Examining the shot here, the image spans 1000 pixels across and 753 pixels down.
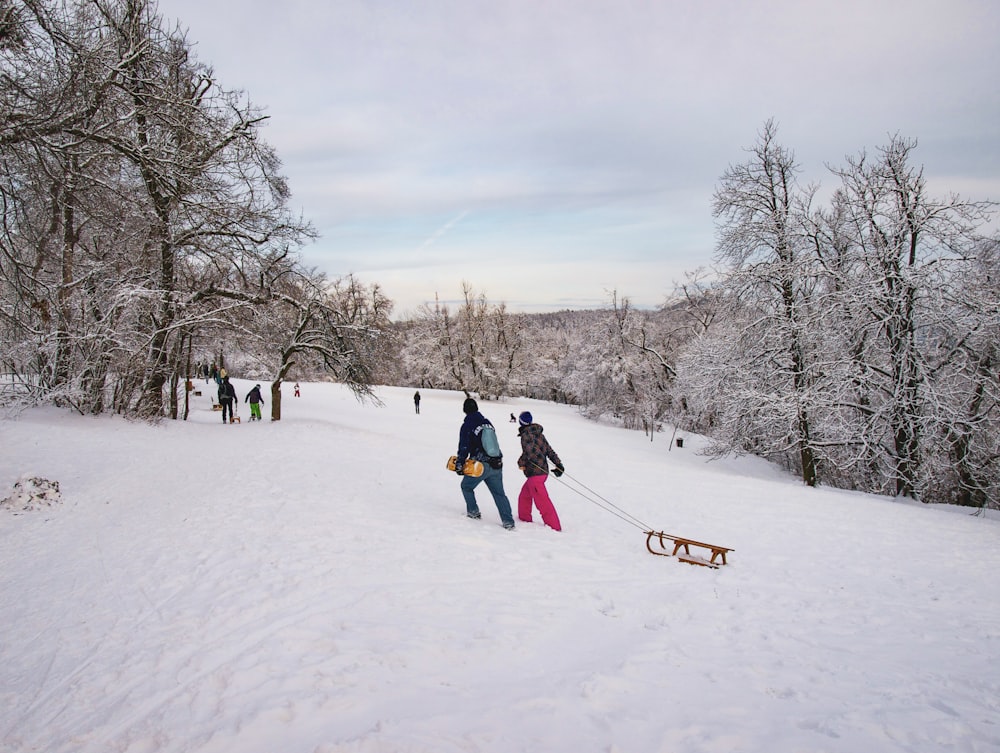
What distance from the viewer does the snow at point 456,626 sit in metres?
3.13

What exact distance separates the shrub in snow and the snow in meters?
0.12

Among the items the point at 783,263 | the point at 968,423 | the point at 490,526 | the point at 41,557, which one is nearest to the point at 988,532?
the point at 968,423

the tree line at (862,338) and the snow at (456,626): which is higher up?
the tree line at (862,338)

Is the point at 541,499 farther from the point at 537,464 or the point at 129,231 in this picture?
the point at 129,231

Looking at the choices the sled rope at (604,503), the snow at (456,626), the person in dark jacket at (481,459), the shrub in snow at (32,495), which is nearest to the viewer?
the snow at (456,626)

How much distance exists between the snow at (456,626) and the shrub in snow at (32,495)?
0.38 feet

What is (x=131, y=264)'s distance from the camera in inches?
602

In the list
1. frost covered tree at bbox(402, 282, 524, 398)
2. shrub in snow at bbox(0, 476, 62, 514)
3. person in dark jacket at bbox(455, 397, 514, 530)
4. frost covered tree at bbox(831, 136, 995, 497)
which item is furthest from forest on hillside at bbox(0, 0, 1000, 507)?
frost covered tree at bbox(402, 282, 524, 398)

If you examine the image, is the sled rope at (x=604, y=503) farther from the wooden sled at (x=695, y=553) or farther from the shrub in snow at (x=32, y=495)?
the shrub in snow at (x=32, y=495)

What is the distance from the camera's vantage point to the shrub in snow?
7894 millimetres

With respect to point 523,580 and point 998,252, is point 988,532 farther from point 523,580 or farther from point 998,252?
point 523,580

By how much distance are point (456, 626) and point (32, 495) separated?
26.8 feet

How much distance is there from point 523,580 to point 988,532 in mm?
10279

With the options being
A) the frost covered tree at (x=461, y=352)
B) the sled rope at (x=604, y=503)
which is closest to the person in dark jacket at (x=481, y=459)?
the sled rope at (x=604, y=503)
